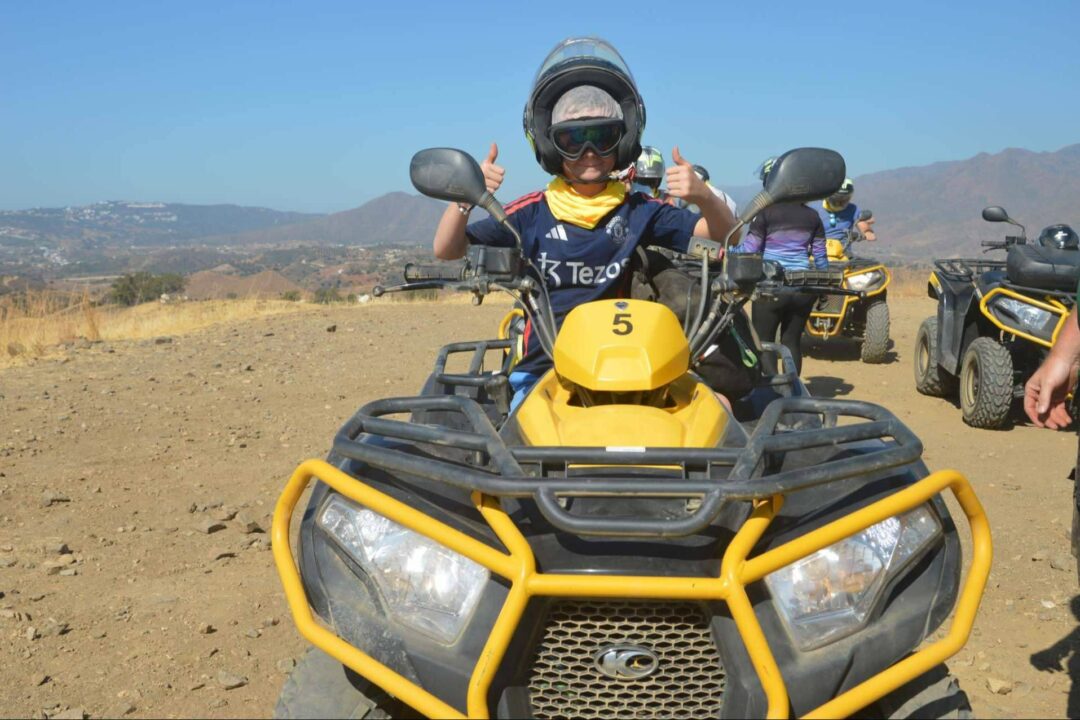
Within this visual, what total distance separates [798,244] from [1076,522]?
236 inches

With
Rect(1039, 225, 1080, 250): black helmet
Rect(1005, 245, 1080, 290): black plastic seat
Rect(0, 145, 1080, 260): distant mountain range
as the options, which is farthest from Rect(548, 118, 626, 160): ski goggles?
Rect(0, 145, 1080, 260): distant mountain range

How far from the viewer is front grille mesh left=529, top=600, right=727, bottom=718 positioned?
6.62 feet

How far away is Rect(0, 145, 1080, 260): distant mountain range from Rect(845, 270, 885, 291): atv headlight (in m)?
87.1

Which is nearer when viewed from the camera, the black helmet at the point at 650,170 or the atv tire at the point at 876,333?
the black helmet at the point at 650,170

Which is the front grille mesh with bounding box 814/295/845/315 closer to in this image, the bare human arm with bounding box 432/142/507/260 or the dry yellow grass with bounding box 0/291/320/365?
the dry yellow grass with bounding box 0/291/320/365

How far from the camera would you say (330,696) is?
2.21 m

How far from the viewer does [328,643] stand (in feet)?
6.72

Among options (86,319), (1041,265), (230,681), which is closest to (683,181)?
(1041,265)

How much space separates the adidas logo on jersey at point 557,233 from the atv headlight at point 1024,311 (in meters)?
5.19

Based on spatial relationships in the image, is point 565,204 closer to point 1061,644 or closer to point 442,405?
point 442,405

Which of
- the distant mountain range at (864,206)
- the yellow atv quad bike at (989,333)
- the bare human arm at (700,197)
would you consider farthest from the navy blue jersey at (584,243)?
the distant mountain range at (864,206)

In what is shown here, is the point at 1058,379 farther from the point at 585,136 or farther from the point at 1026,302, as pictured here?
the point at 1026,302

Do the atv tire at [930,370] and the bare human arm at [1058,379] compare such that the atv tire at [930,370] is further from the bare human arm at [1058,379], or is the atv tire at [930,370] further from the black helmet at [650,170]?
the bare human arm at [1058,379]

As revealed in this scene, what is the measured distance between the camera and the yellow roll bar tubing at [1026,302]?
24.3 feet
